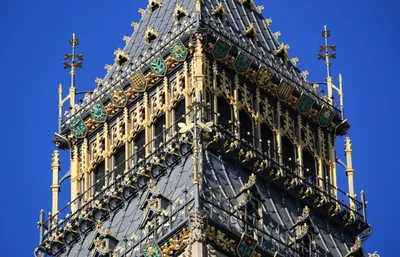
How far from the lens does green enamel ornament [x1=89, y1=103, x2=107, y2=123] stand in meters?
113

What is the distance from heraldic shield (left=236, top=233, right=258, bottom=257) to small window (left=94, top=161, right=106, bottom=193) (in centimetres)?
1123

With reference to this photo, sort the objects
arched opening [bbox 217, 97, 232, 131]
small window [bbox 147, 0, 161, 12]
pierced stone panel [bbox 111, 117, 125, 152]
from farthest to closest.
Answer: small window [bbox 147, 0, 161, 12]
pierced stone panel [bbox 111, 117, 125, 152]
arched opening [bbox 217, 97, 232, 131]

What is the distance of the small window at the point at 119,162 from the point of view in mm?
110125

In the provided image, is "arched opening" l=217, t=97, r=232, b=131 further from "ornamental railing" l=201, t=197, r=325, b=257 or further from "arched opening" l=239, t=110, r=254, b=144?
"ornamental railing" l=201, t=197, r=325, b=257

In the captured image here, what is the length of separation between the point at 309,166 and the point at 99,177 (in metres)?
9.15

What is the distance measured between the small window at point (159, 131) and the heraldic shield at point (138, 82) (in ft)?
6.20

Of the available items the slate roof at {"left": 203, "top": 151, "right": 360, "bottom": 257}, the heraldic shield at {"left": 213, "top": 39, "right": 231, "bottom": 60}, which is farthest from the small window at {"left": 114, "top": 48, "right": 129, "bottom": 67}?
the slate roof at {"left": 203, "top": 151, "right": 360, "bottom": 257}

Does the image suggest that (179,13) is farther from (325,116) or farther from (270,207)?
(270,207)

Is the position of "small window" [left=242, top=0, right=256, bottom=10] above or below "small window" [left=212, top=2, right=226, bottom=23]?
above

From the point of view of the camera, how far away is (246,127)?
10969 centimetres

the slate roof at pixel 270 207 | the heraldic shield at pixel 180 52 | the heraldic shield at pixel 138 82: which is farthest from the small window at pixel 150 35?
the slate roof at pixel 270 207

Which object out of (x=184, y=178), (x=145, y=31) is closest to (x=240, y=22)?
(x=145, y=31)

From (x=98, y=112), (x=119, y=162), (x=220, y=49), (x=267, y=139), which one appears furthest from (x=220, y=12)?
(x=119, y=162)

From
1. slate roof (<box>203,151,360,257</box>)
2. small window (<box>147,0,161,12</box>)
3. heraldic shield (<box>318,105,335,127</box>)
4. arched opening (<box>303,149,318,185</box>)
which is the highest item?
small window (<box>147,0,161,12</box>)
